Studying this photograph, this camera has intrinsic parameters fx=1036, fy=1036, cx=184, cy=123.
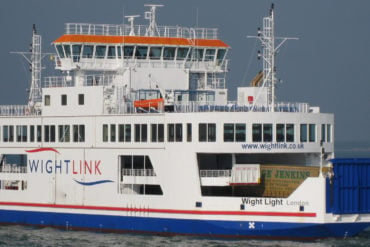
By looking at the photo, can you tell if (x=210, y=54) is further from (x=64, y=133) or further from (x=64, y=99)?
(x=64, y=133)

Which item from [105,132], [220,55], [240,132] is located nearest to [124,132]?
[105,132]

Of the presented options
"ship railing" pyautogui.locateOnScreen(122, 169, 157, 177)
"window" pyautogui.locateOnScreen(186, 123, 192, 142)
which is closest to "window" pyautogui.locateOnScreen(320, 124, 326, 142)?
"window" pyautogui.locateOnScreen(186, 123, 192, 142)

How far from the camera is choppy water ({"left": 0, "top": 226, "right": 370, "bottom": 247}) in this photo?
116 feet

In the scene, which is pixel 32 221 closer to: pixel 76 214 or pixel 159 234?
pixel 76 214

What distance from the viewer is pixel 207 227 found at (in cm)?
3638

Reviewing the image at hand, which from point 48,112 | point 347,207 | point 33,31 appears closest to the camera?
point 347,207

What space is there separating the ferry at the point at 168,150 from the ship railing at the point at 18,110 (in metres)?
0.06

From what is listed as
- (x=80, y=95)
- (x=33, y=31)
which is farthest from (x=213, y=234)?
(x=33, y=31)

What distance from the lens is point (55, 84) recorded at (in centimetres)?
4184

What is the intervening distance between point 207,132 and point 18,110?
33.8 ft

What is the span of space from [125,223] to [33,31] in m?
11.3

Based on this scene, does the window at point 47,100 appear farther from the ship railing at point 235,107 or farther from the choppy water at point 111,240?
the ship railing at point 235,107

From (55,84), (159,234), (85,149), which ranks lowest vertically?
(159,234)

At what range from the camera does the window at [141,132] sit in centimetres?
3803
